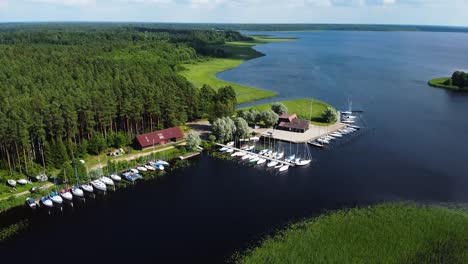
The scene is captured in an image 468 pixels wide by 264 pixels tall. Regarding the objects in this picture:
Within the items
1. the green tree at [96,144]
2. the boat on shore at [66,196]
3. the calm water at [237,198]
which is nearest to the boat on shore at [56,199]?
the boat on shore at [66,196]

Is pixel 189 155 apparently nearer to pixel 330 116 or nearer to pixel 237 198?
pixel 237 198

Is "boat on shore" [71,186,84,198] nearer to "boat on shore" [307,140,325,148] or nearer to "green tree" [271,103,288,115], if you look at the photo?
"boat on shore" [307,140,325,148]

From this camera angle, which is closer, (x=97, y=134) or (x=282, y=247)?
(x=282, y=247)

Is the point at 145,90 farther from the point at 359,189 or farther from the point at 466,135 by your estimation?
the point at 466,135

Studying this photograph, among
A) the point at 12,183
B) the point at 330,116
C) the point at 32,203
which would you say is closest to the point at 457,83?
the point at 330,116

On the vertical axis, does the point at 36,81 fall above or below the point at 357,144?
above

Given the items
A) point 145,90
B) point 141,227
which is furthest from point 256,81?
point 141,227
